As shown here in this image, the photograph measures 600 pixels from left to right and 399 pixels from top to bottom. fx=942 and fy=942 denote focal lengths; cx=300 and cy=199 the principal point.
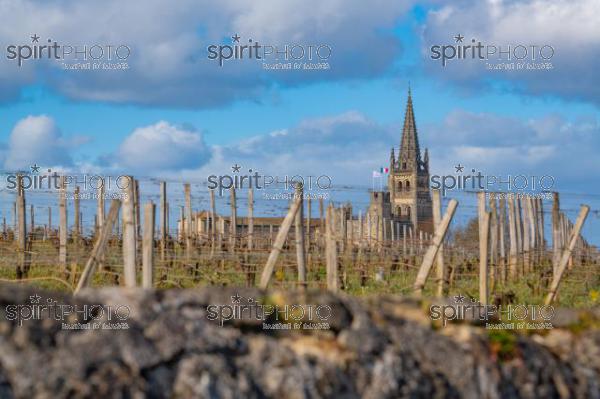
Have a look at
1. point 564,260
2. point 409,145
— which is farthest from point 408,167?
point 564,260

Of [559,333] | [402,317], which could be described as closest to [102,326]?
[402,317]

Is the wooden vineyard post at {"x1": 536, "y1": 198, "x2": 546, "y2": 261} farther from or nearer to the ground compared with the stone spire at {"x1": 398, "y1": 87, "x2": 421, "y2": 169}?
nearer to the ground

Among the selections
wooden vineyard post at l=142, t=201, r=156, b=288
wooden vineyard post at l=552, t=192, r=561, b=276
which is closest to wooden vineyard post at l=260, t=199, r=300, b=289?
wooden vineyard post at l=142, t=201, r=156, b=288

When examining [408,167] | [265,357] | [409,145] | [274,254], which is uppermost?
[409,145]

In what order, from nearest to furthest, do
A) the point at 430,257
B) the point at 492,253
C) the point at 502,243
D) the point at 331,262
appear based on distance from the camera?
the point at 430,257 < the point at 331,262 < the point at 492,253 < the point at 502,243

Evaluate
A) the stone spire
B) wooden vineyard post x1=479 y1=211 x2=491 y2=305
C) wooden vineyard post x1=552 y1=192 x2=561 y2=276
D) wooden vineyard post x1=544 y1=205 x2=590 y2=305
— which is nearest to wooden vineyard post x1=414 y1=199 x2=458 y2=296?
wooden vineyard post x1=479 y1=211 x2=491 y2=305

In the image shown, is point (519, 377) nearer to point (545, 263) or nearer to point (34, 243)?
point (545, 263)

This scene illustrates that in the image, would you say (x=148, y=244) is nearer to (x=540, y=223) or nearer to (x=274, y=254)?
(x=274, y=254)

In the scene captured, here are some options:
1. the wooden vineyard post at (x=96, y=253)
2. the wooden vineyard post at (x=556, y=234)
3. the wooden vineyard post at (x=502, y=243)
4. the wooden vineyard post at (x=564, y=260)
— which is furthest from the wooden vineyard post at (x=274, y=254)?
the wooden vineyard post at (x=556, y=234)

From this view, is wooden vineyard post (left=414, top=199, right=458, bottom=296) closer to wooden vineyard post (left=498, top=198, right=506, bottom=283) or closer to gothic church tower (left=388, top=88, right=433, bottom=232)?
wooden vineyard post (left=498, top=198, right=506, bottom=283)

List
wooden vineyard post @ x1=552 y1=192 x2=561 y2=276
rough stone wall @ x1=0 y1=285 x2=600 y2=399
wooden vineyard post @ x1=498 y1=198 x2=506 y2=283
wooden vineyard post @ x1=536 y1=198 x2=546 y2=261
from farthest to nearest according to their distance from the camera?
1. wooden vineyard post @ x1=536 y1=198 x2=546 y2=261
2. wooden vineyard post @ x1=552 y1=192 x2=561 y2=276
3. wooden vineyard post @ x1=498 y1=198 x2=506 y2=283
4. rough stone wall @ x1=0 y1=285 x2=600 y2=399

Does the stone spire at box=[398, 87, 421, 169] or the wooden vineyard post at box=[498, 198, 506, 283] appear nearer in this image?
the wooden vineyard post at box=[498, 198, 506, 283]

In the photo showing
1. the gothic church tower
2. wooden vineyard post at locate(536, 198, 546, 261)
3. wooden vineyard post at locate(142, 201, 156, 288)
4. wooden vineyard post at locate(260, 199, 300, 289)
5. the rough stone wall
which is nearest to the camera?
the rough stone wall

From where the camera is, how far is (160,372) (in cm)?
522
